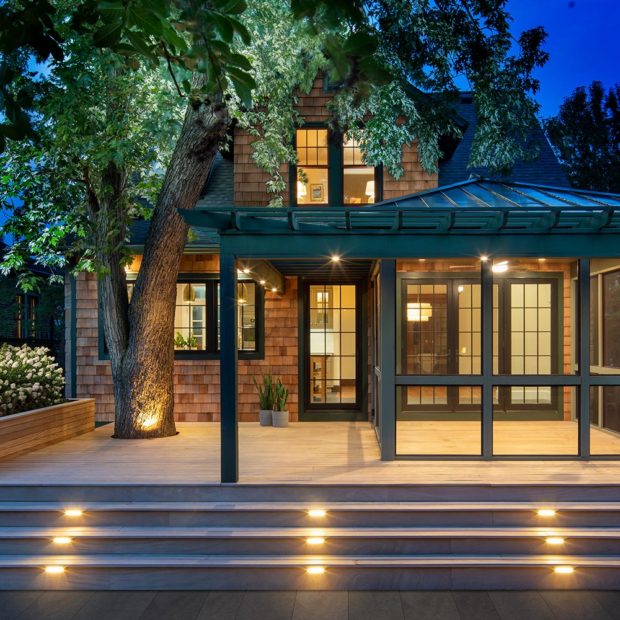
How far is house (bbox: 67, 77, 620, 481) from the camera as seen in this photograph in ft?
22.5

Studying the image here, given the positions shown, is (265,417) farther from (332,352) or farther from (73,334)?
(73,334)

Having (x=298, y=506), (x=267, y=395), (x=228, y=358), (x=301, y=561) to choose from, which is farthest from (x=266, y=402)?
(x=301, y=561)

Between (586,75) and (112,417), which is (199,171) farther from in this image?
(586,75)

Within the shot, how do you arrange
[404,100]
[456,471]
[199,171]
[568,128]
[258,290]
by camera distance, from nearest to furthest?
[456,471]
[199,171]
[404,100]
[258,290]
[568,128]

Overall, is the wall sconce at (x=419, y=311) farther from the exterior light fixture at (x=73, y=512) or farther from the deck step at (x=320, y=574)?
the exterior light fixture at (x=73, y=512)

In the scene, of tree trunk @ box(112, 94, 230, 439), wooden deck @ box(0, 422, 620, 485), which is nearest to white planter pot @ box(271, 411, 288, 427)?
wooden deck @ box(0, 422, 620, 485)

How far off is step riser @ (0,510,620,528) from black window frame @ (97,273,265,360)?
4422mm

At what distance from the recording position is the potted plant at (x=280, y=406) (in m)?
9.22

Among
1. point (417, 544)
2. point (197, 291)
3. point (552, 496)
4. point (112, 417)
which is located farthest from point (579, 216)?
point (112, 417)

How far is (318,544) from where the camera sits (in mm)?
5215

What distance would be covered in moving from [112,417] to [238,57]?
868 cm

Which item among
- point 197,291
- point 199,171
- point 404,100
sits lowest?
point 197,291

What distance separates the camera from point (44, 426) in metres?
7.64

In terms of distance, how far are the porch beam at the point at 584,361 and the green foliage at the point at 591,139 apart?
15.8 metres
